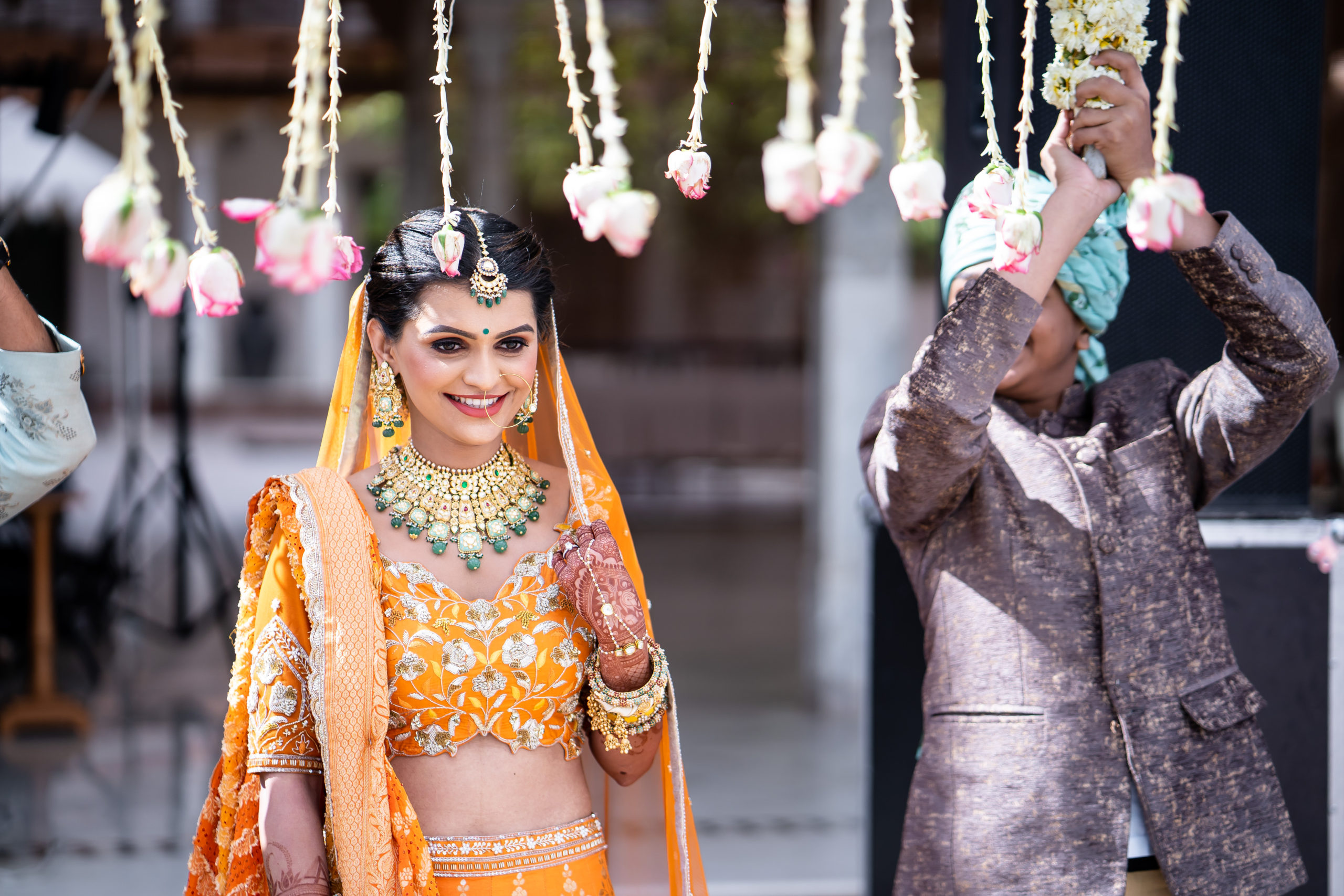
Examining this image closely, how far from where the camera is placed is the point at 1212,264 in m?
1.62

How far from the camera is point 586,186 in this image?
45.7 inches

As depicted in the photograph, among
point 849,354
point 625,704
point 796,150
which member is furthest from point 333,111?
point 849,354

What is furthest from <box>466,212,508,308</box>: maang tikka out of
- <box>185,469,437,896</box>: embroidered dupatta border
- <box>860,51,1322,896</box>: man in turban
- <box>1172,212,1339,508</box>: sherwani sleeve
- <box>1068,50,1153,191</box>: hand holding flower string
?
<box>1172,212,1339,508</box>: sherwani sleeve

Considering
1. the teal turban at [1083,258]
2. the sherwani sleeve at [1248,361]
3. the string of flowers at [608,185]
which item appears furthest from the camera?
the teal turban at [1083,258]

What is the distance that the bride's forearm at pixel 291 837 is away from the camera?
147 centimetres

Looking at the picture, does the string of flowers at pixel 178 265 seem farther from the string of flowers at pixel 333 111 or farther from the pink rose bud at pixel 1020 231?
the pink rose bud at pixel 1020 231

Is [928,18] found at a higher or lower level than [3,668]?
higher

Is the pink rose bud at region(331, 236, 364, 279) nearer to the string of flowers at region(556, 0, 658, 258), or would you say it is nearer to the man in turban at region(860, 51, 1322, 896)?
the string of flowers at region(556, 0, 658, 258)

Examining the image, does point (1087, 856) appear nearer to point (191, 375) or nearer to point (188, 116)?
point (188, 116)

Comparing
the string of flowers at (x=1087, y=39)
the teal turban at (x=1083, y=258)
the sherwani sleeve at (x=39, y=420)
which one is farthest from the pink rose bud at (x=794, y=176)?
the sherwani sleeve at (x=39, y=420)

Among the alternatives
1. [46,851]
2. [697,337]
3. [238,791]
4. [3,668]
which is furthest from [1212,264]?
[697,337]

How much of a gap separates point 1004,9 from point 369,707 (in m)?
1.92

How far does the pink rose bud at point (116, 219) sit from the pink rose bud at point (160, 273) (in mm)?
24

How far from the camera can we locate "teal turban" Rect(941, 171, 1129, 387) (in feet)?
5.71
